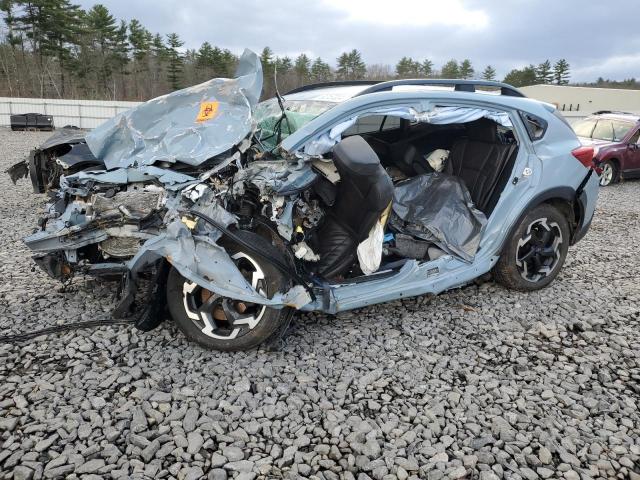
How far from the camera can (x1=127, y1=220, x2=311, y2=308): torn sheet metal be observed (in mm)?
2674

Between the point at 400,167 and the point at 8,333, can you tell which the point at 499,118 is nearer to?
the point at 400,167

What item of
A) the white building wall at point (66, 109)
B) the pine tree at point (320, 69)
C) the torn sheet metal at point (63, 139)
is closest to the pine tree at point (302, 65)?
the pine tree at point (320, 69)

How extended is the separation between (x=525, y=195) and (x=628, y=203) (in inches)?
275

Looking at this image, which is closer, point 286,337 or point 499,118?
point 286,337

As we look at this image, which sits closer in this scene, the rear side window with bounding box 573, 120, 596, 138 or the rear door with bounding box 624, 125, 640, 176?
the rear door with bounding box 624, 125, 640, 176

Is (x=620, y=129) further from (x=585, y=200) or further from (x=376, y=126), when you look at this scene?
(x=376, y=126)

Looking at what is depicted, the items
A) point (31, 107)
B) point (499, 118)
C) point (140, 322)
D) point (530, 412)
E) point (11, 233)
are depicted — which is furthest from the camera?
point (31, 107)

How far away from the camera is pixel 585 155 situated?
3949mm

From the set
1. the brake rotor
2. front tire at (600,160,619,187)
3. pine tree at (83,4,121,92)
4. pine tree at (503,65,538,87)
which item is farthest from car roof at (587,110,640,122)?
pine tree at (503,65,538,87)

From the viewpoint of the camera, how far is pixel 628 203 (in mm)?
8945

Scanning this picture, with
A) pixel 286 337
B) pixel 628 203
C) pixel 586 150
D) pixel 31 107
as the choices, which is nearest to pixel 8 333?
pixel 286 337

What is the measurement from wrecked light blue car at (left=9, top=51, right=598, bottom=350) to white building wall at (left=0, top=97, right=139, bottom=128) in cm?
1991

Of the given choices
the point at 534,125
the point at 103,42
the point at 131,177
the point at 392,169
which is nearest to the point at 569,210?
the point at 534,125

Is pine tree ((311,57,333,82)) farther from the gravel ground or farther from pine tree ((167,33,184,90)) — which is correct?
the gravel ground
